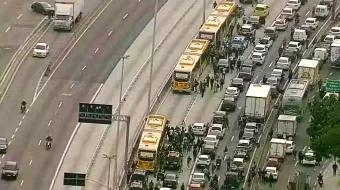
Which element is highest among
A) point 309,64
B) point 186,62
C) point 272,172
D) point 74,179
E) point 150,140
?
point 309,64

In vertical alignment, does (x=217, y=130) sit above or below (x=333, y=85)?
below

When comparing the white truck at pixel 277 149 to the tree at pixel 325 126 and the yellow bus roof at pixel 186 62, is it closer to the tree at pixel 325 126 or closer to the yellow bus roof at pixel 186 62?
the tree at pixel 325 126

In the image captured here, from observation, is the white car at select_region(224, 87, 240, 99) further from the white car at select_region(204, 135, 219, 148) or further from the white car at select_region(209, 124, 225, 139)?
the white car at select_region(204, 135, 219, 148)

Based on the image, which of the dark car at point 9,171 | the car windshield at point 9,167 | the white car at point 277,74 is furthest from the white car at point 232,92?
the car windshield at point 9,167

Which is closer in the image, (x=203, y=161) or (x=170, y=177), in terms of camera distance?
(x=170, y=177)

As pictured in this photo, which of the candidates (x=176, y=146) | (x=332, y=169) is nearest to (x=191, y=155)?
(x=176, y=146)


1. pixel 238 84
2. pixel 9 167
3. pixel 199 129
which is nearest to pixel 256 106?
pixel 199 129

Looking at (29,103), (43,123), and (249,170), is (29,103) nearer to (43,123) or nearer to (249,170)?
(43,123)

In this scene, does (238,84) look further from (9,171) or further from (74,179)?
(74,179)
